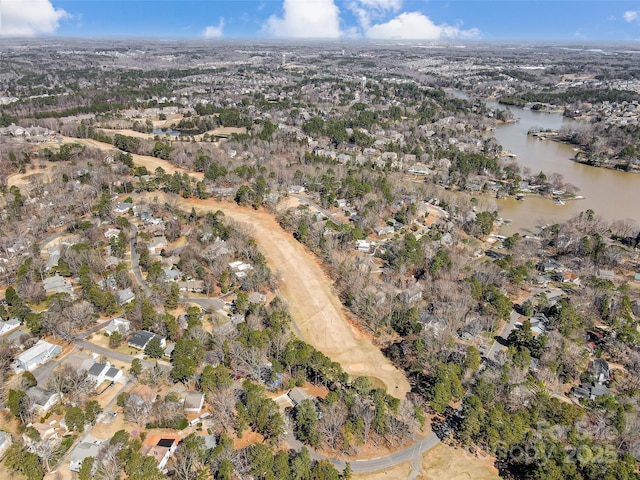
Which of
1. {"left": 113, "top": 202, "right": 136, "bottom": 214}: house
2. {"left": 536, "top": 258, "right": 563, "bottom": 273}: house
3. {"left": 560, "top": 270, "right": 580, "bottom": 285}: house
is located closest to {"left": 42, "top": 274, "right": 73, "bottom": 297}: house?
{"left": 113, "top": 202, "right": 136, "bottom": 214}: house

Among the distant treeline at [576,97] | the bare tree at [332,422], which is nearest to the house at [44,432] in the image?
the bare tree at [332,422]

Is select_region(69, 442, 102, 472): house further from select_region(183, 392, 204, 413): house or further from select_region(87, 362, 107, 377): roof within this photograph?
select_region(87, 362, 107, 377): roof

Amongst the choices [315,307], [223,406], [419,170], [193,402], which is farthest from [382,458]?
[419,170]

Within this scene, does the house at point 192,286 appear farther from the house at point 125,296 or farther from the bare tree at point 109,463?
the bare tree at point 109,463

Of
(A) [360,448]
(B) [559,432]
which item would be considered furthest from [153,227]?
(B) [559,432]

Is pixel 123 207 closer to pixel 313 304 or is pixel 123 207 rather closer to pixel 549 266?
pixel 313 304
